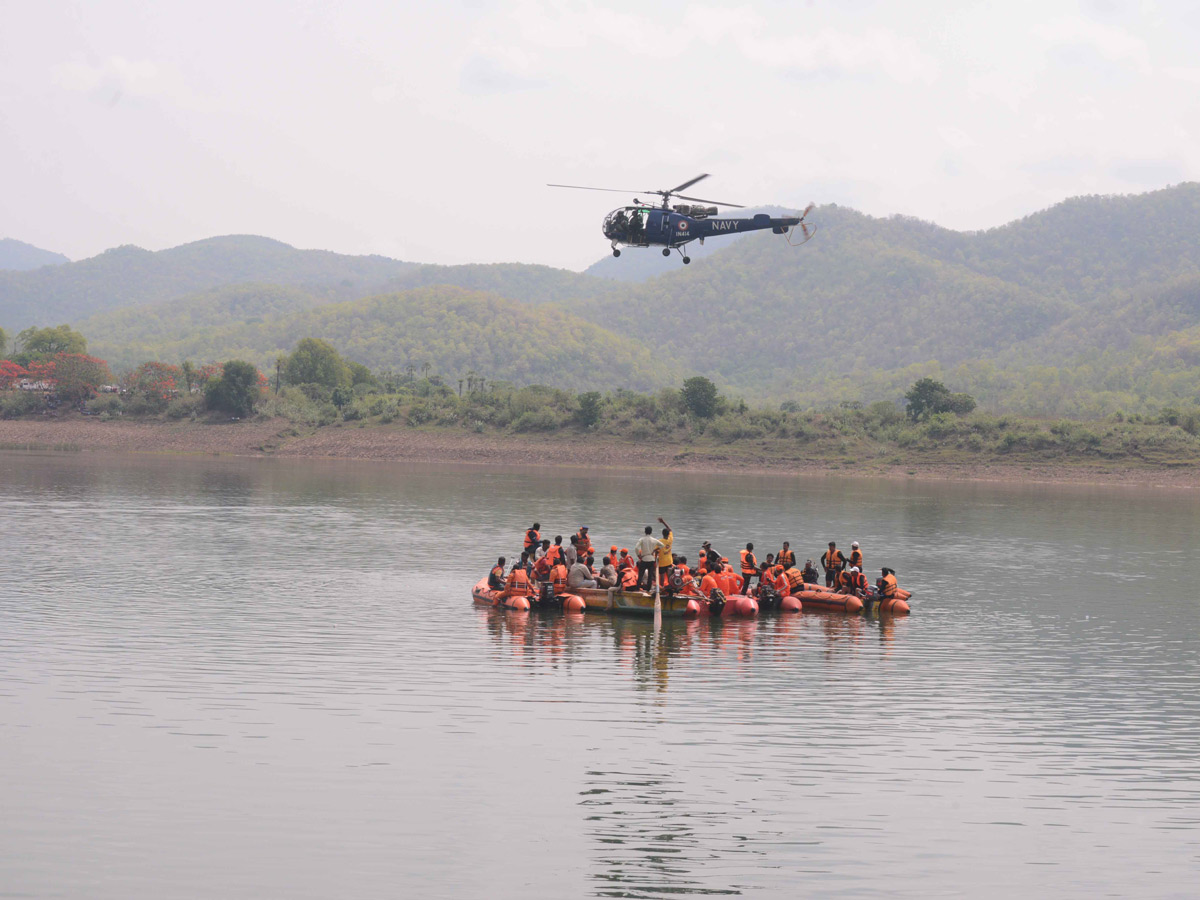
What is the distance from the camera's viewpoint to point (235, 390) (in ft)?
413

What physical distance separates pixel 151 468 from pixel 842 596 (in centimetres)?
7480

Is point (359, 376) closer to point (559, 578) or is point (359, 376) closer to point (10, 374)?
point (10, 374)

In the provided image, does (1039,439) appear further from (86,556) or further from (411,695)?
(411,695)

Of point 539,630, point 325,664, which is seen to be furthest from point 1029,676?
point 325,664

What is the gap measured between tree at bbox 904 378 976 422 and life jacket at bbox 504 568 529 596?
9551 centimetres

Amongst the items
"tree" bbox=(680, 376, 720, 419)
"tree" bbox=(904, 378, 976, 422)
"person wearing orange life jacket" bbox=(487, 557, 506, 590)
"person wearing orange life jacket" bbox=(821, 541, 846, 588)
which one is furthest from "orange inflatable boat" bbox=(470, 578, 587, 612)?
"tree" bbox=(904, 378, 976, 422)

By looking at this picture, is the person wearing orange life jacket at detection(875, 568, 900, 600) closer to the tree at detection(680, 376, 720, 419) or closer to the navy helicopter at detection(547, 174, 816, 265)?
the navy helicopter at detection(547, 174, 816, 265)

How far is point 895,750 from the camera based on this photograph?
1859 cm

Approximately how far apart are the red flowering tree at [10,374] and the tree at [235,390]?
3017 centimetres

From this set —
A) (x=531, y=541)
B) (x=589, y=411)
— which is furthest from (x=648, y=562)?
(x=589, y=411)

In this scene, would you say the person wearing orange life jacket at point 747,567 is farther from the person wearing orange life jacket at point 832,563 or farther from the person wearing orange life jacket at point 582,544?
the person wearing orange life jacket at point 582,544

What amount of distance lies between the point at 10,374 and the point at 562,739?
143 metres

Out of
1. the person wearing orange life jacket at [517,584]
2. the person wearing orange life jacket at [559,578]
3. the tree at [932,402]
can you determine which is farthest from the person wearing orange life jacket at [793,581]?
the tree at [932,402]

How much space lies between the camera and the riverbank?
10606cm
